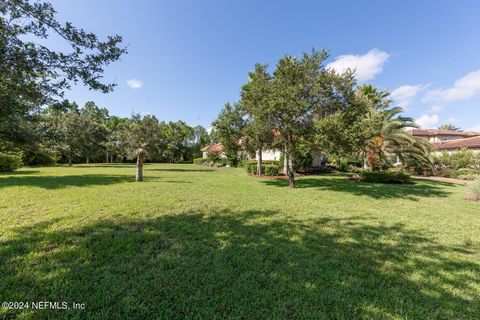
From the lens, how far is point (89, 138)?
3212cm

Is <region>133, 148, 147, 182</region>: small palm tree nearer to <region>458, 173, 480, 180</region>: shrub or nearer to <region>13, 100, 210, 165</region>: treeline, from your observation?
<region>13, 100, 210, 165</region>: treeline

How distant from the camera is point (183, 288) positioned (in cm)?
275

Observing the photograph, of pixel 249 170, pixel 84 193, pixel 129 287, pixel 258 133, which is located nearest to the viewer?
pixel 129 287

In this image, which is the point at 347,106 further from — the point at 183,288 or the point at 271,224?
the point at 183,288

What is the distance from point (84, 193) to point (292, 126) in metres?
10.1

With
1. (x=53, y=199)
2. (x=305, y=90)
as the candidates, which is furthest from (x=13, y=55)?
(x=305, y=90)

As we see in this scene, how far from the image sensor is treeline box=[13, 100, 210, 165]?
13.2m

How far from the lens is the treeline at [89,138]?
13152mm

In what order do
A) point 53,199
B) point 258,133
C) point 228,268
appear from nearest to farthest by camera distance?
point 228,268 → point 53,199 → point 258,133

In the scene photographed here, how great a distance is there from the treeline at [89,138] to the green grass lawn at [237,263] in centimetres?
279

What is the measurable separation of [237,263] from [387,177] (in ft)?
50.9

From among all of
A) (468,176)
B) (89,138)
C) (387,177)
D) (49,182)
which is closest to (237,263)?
(49,182)

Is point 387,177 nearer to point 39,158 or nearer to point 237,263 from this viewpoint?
point 237,263

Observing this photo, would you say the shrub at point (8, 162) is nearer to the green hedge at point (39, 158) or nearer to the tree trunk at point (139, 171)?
the green hedge at point (39, 158)
